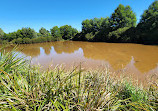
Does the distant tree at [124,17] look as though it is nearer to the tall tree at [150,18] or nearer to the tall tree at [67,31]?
the tall tree at [150,18]

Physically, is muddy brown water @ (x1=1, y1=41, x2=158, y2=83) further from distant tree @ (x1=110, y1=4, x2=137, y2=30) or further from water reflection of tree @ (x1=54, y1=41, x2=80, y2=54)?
distant tree @ (x1=110, y1=4, x2=137, y2=30)

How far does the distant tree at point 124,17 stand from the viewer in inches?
660

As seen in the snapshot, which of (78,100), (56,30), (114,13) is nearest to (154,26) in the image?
(114,13)

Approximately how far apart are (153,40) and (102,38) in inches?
397

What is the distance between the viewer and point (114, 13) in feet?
60.5

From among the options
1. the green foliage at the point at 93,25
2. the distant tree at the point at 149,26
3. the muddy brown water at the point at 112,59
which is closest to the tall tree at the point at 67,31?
the green foliage at the point at 93,25

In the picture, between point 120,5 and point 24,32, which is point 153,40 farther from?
point 24,32

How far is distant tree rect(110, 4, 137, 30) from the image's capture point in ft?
55.0

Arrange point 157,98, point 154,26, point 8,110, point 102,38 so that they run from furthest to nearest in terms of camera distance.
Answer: point 102,38
point 154,26
point 157,98
point 8,110

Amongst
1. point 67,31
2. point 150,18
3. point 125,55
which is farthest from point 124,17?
point 67,31

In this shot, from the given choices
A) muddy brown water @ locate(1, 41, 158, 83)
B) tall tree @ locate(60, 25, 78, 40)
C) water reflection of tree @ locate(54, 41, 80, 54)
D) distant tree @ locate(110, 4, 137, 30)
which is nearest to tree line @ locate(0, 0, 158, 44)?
distant tree @ locate(110, 4, 137, 30)

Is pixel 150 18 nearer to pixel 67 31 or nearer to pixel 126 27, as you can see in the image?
pixel 126 27

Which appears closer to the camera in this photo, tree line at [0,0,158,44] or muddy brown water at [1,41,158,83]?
muddy brown water at [1,41,158,83]

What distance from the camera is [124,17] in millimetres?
16750
